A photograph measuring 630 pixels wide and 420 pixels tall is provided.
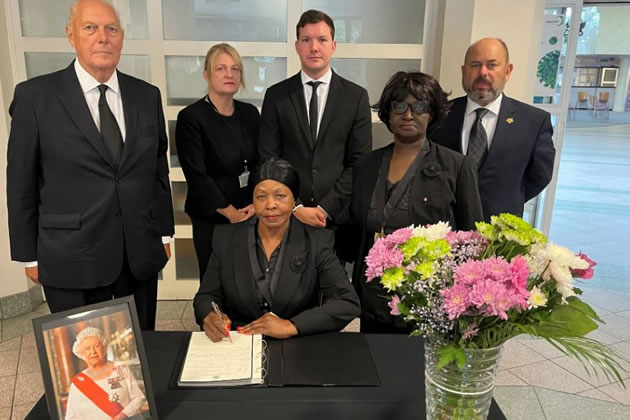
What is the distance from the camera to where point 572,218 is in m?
6.52

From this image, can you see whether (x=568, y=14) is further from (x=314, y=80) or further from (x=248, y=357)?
(x=248, y=357)

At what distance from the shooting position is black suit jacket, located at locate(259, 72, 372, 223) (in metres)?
2.44

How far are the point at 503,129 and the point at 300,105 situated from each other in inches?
39.9

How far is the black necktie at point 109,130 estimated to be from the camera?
1864mm

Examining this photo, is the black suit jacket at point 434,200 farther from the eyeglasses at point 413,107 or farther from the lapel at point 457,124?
the lapel at point 457,124

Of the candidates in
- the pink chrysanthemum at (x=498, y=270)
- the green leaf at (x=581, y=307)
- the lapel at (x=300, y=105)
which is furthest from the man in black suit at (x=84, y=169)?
the green leaf at (x=581, y=307)

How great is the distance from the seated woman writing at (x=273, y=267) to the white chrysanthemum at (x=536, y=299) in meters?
0.89

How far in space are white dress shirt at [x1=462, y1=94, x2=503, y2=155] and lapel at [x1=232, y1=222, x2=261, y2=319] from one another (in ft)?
4.11

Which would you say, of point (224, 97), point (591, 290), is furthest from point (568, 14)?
point (224, 97)

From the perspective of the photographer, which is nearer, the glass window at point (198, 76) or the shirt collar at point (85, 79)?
the shirt collar at point (85, 79)

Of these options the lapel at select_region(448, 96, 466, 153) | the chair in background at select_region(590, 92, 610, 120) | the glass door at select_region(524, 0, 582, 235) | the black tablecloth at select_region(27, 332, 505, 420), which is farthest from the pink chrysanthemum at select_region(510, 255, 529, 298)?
the chair in background at select_region(590, 92, 610, 120)

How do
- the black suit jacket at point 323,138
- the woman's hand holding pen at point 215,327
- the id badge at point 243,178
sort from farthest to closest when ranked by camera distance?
the id badge at point 243,178 < the black suit jacket at point 323,138 < the woman's hand holding pen at point 215,327

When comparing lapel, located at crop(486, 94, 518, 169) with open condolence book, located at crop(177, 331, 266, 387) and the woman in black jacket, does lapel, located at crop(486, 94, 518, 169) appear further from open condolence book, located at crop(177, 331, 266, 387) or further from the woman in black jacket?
open condolence book, located at crop(177, 331, 266, 387)

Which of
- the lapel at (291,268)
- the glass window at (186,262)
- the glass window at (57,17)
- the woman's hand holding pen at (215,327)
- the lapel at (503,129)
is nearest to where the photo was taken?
the woman's hand holding pen at (215,327)
